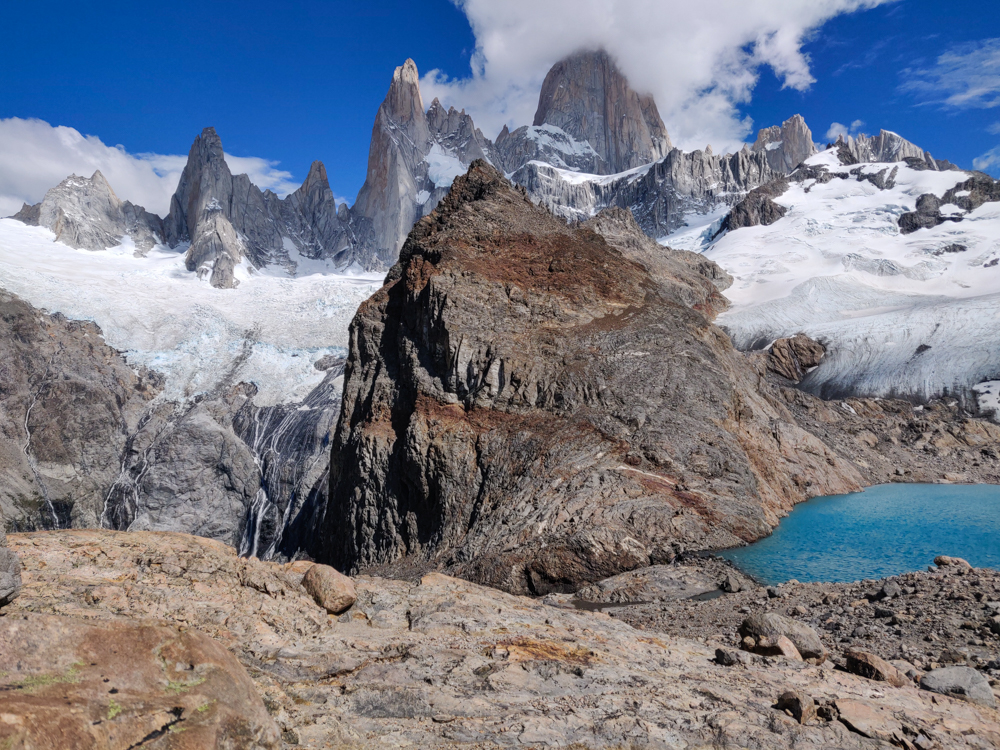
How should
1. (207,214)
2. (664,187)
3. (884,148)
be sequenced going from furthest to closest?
(884,148), (664,187), (207,214)

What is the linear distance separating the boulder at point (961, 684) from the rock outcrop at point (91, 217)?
115796 mm

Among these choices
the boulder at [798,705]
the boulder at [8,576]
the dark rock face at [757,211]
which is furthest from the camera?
the dark rock face at [757,211]

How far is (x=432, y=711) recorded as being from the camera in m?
5.51

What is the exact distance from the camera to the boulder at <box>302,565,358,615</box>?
7.61 metres

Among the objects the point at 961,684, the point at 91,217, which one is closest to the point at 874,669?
the point at 961,684

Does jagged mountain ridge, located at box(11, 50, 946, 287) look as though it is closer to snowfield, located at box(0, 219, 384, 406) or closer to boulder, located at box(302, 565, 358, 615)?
snowfield, located at box(0, 219, 384, 406)

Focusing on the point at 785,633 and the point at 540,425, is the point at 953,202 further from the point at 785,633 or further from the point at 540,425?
the point at 785,633

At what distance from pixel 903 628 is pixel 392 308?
2626 centimetres

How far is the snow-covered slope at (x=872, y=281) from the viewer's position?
67.3 meters

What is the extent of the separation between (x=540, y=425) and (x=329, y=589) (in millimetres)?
17183

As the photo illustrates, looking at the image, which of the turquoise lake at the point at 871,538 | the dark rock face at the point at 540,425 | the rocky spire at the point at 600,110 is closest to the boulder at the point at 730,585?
the turquoise lake at the point at 871,538

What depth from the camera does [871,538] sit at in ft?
72.4

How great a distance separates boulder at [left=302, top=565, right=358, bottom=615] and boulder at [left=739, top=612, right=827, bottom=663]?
5.64 metres

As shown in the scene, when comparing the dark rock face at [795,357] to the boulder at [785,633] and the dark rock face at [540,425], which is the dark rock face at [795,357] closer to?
the dark rock face at [540,425]
